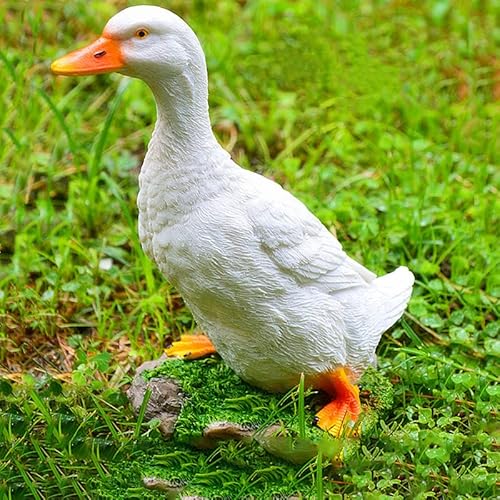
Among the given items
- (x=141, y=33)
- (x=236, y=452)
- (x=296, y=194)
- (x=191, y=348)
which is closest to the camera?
(x=141, y=33)

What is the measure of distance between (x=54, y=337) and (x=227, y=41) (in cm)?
197

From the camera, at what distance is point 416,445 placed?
2.61m

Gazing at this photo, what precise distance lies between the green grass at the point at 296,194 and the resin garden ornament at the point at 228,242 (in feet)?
1.05

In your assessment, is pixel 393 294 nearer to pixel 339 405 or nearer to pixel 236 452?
pixel 339 405

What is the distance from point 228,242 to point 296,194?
1485 mm

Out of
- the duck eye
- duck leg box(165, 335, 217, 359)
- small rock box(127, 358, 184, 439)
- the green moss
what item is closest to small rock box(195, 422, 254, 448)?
the green moss

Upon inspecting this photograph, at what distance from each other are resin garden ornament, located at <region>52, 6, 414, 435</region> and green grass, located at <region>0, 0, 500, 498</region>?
1.05 feet

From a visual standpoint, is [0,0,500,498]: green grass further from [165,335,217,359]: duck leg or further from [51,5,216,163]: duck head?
[51,5,216,163]: duck head

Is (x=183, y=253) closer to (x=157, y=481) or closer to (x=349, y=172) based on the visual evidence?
(x=157, y=481)

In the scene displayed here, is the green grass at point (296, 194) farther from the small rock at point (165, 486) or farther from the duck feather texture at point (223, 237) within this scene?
the duck feather texture at point (223, 237)

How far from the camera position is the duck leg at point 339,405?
8.58ft

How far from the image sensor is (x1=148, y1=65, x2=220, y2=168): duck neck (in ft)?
7.78

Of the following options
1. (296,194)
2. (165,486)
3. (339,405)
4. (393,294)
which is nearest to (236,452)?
(165,486)

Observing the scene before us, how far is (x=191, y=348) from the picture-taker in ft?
9.59
